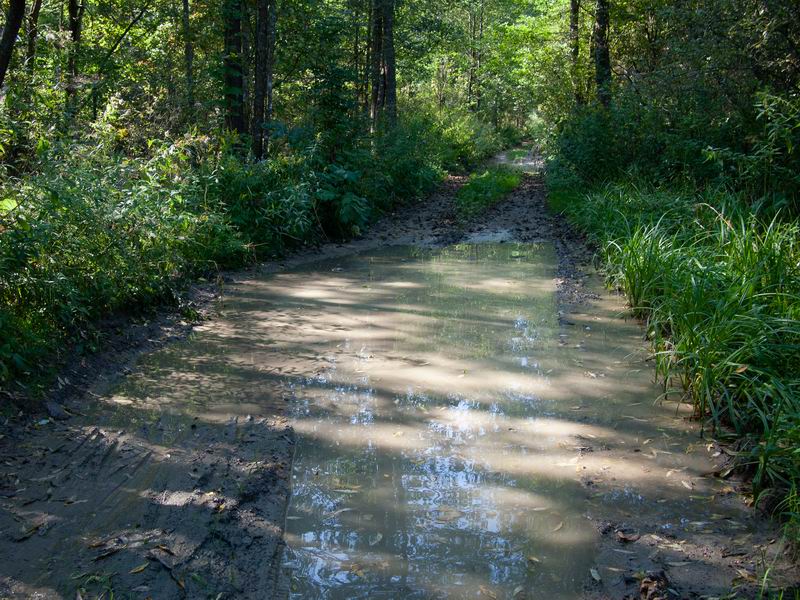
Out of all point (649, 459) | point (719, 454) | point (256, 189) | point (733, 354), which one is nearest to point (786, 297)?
point (733, 354)

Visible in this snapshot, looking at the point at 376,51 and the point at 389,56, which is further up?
the point at 376,51

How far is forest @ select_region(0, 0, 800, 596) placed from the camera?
543 cm

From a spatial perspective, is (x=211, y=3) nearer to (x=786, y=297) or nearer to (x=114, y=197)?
(x=114, y=197)

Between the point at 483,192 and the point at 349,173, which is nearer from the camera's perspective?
the point at 349,173

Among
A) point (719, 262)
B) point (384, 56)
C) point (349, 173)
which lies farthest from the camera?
point (384, 56)

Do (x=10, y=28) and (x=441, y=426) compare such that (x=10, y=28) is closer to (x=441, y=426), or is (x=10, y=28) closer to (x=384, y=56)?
(x=441, y=426)

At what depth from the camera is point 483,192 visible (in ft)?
59.0

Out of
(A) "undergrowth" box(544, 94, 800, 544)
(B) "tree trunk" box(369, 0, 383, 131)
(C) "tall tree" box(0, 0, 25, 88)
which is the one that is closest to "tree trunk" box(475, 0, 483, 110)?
(B) "tree trunk" box(369, 0, 383, 131)

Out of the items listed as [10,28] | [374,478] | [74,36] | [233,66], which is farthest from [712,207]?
[74,36]

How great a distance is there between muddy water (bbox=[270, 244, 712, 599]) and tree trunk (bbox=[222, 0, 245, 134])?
6632 mm

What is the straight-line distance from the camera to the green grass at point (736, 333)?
4.33 metres

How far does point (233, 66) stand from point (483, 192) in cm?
701

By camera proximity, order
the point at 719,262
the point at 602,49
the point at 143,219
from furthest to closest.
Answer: the point at 602,49 < the point at 143,219 < the point at 719,262

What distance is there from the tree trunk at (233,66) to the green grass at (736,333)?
29.6ft
